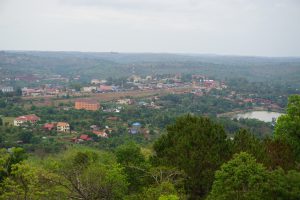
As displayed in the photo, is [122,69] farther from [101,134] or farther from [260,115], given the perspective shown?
[101,134]

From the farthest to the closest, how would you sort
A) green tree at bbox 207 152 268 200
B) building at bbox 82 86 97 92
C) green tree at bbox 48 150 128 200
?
building at bbox 82 86 97 92 < green tree at bbox 48 150 128 200 < green tree at bbox 207 152 268 200

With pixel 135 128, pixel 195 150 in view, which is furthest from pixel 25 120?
pixel 195 150

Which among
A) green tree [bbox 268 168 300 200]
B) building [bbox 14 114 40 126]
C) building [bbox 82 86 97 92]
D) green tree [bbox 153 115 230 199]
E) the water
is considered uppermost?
green tree [bbox 268 168 300 200]

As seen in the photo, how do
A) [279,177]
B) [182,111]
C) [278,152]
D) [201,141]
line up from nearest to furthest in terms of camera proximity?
1. [279,177]
2. [278,152]
3. [201,141]
4. [182,111]

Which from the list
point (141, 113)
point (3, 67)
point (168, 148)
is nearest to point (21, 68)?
point (3, 67)

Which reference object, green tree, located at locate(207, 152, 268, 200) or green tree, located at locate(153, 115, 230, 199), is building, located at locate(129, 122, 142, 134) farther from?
green tree, located at locate(207, 152, 268, 200)

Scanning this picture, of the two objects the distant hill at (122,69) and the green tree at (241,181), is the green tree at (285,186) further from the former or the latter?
the distant hill at (122,69)

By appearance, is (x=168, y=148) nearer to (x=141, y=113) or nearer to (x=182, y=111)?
(x=141, y=113)

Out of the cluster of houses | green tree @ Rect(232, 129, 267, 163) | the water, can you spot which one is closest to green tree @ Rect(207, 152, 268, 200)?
green tree @ Rect(232, 129, 267, 163)
